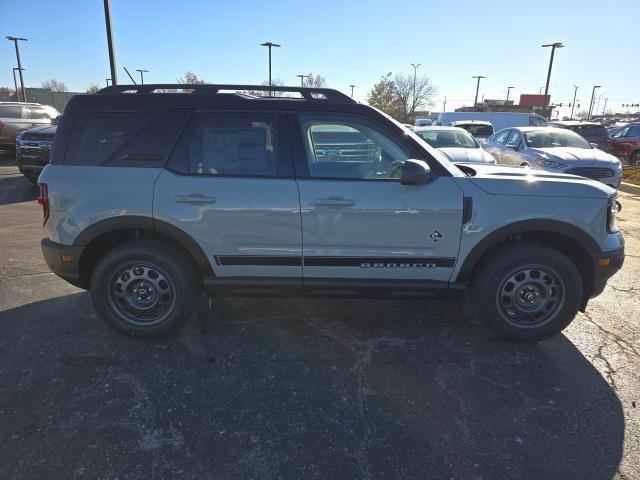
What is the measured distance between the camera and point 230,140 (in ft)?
11.2

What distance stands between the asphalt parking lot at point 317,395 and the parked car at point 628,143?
1536 cm

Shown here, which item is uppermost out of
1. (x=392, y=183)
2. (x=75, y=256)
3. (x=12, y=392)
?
(x=392, y=183)

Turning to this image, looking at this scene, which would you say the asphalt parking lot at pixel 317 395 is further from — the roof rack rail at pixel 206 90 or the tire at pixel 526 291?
the roof rack rail at pixel 206 90

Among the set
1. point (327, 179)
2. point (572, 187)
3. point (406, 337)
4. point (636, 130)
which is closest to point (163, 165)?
point (327, 179)

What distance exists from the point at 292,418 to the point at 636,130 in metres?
20.2

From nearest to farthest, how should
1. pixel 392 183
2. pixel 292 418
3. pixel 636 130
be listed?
pixel 292 418 → pixel 392 183 → pixel 636 130

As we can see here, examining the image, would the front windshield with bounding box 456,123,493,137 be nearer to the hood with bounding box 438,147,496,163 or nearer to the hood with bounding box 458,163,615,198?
the hood with bounding box 438,147,496,163

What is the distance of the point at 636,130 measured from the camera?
1759cm

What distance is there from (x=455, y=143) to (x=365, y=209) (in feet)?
26.8

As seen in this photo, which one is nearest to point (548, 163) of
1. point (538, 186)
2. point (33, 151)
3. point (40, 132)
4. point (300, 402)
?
point (538, 186)

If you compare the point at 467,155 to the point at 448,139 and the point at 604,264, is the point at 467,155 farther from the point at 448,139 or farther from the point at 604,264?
the point at 604,264

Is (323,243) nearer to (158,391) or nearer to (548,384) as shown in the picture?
(158,391)

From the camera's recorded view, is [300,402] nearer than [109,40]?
Yes

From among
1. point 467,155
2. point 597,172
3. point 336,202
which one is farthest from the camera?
point 467,155
